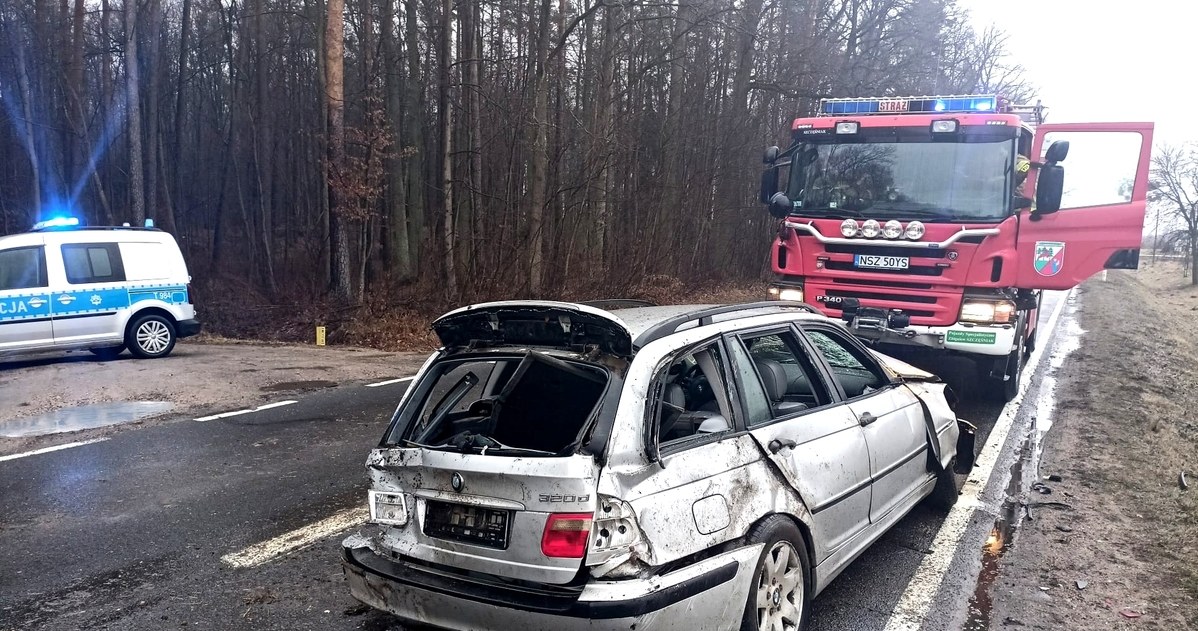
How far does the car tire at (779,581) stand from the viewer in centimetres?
327

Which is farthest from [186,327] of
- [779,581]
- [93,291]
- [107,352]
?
[779,581]

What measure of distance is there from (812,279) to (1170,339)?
42.7 ft

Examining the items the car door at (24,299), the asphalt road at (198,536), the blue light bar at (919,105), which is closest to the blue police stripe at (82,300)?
the car door at (24,299)

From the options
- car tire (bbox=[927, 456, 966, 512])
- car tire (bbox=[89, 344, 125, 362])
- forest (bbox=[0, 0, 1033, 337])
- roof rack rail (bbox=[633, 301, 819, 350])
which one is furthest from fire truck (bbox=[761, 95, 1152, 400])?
car tire (bbox=[89, 344, 125, 362])

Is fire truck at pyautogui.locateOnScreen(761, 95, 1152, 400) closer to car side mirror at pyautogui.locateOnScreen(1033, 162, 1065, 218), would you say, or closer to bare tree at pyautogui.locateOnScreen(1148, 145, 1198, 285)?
car side mirror at pyautogui.locateOnScreen(1033, 162, 1065, 218)

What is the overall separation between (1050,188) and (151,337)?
12.9 meters

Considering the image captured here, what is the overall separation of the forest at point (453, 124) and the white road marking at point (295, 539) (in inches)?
455

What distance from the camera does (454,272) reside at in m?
18.1

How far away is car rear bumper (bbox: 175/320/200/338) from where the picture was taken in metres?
13.2

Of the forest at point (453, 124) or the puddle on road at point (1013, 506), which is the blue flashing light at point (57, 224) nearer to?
the forest at point (453, 124)

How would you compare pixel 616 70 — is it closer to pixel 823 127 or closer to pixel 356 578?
pixel 823 127

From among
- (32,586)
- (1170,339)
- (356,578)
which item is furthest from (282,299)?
(1170,339)

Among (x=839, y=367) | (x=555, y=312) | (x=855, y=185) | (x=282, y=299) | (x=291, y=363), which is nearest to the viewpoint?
(x=555, y=312)

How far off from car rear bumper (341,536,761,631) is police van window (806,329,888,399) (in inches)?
70.7
